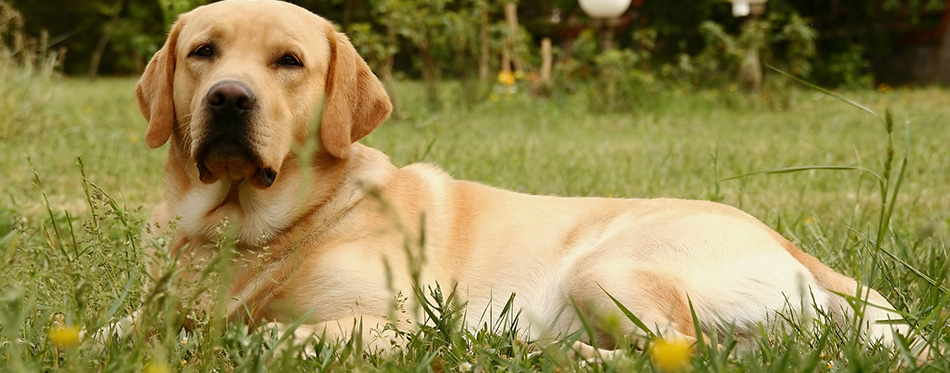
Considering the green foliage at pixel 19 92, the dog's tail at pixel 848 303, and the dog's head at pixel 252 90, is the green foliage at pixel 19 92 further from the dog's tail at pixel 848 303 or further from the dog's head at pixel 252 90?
the dog's tail at pixel 848 303

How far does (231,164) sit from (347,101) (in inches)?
19.1

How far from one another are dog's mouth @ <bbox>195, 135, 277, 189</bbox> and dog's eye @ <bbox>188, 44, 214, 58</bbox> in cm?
35

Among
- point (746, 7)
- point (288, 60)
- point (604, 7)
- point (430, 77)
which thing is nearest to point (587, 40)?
point (604, 7)

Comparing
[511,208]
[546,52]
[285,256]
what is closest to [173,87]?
[285,256]

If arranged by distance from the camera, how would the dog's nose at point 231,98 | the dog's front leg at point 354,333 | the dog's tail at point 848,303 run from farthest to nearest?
1. the dog's nose at point 231,98
2. the dog's tail at point 848,303
3. the dog's front leg at point 354,333

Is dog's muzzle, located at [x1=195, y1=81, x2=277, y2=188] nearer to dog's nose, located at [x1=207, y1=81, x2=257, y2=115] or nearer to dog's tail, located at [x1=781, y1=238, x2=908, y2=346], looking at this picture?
dog's nose, located at [x1=207, y1=81, x2=257, y2=115]

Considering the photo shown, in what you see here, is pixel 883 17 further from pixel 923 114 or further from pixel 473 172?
pixel 473 172

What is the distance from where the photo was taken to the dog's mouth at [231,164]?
2541 millimetres

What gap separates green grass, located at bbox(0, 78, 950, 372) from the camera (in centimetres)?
186

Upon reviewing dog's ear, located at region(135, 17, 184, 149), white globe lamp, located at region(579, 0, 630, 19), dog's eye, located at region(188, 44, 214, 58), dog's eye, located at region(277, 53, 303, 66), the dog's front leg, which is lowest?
white globe lamp, located at region(579, 0, 630, 19)

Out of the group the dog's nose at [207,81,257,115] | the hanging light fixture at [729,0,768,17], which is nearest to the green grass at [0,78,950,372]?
the dog's nose at [207,81,257,115]

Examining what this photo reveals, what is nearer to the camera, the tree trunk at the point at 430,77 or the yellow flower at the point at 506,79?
the tree trunk at the point at 430,77

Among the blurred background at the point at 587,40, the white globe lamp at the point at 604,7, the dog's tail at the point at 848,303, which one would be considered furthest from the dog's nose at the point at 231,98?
the white globe lamp at the point at 604,7

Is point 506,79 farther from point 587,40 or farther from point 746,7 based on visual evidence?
point 746,7
